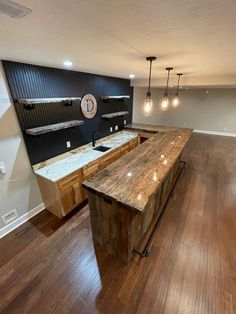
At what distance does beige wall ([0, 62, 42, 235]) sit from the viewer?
6.95ft

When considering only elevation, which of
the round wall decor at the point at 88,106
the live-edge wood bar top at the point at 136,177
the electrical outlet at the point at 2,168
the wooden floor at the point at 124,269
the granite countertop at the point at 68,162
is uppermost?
the round wall decor at the point at 88,106

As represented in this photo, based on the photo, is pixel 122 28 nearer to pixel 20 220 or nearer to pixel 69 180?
pixel 69 180

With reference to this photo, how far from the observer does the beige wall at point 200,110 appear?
273 inches

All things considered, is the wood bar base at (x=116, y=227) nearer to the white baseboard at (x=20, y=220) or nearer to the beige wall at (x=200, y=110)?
the white baseboard at (x=20, y=220)

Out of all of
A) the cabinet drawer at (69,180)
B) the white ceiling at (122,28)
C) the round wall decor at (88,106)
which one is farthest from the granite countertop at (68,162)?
the white ceiling at (122,28)

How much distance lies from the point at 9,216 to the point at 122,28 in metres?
2.89

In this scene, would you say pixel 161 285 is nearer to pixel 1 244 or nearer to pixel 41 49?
pixel 1 244

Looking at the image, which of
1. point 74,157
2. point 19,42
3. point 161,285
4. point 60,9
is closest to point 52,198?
point 74,157

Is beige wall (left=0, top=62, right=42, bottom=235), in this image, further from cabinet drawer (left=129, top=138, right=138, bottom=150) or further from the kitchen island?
cabinet drawer (left=129, top=138, right=138, bottom=150)

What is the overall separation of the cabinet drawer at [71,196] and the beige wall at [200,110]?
656 centimetres

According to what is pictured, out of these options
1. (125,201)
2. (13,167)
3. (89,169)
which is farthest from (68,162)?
(125,201)

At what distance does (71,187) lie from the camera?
2617mm

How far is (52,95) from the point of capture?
107 inches

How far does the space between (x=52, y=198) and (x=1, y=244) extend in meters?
0.91
